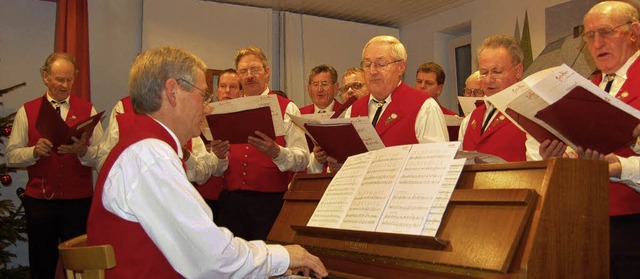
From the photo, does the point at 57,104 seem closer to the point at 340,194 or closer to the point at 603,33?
the point at 340,194

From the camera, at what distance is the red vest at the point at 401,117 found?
3254 millimetres

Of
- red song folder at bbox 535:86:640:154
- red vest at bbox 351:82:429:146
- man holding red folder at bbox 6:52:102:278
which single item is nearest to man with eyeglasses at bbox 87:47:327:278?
red song folder at bbox 535:86:640:154

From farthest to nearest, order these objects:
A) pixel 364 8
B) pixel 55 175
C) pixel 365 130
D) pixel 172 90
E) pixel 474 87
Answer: pixel 364 8, pixel 474 87, pixel 55 175, pixel 365 130, pixel 172 90

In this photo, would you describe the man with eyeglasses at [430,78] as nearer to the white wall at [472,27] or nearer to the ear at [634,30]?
the white wall at [472,27]

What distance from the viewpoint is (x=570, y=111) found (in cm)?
211

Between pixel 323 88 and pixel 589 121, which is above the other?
pixel 323 88

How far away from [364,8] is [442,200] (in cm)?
661

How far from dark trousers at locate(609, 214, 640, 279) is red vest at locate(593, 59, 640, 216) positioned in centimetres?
3

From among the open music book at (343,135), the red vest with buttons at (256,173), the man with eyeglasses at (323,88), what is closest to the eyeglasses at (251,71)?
the red vest with buttons at (256,173)

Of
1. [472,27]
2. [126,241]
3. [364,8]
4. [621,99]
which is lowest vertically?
[126,241]

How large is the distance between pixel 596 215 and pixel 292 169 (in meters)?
2.30

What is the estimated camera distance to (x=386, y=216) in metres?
2.09

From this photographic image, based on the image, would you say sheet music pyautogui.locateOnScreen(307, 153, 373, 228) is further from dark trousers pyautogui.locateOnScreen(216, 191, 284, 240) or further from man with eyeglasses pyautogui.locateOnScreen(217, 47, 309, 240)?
dark trousers pyautogui.locateOnScreen(216, 191, 284, 240)

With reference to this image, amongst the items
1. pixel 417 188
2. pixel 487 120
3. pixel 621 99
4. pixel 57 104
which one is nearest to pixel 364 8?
pixel 57 104
